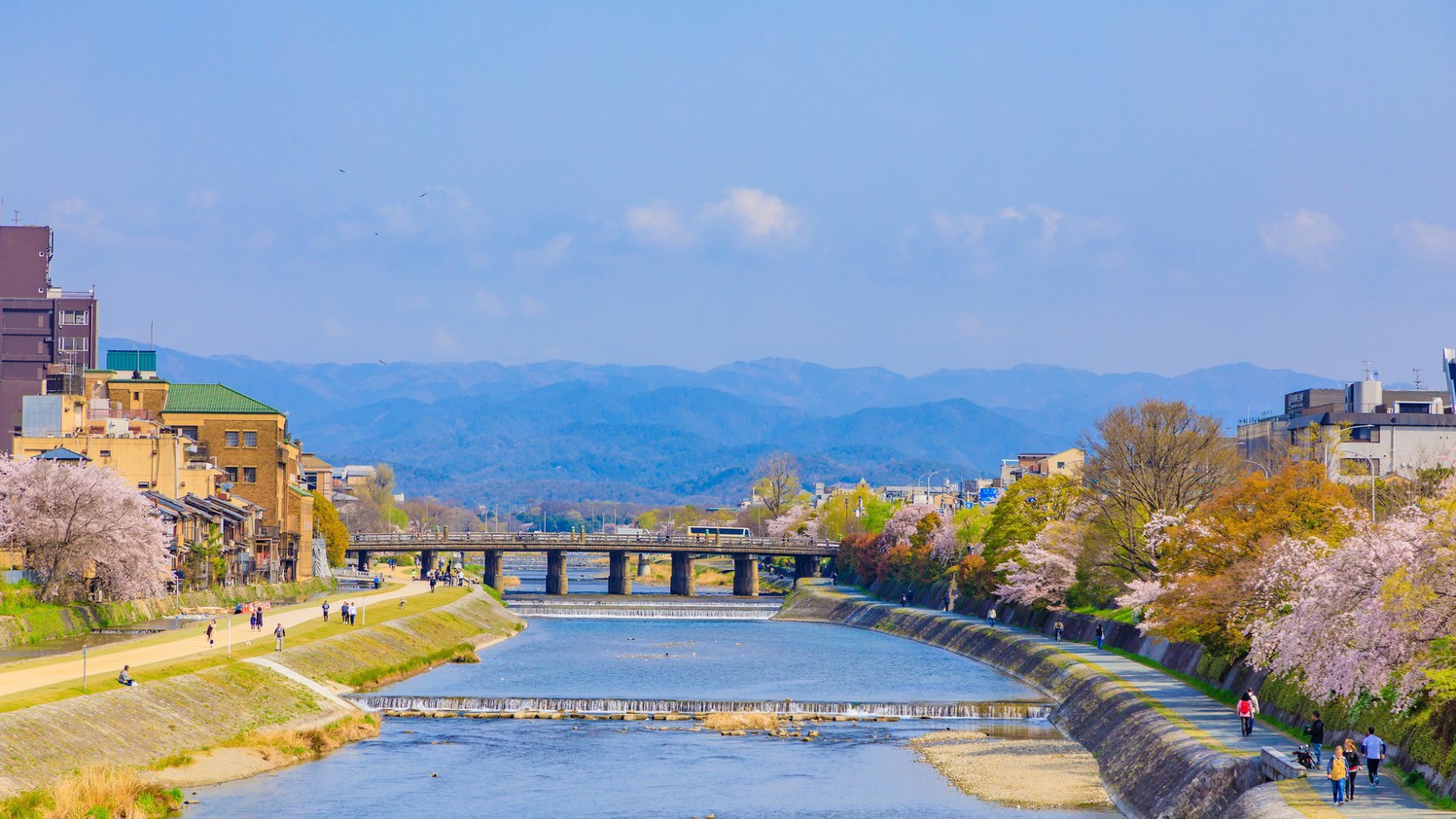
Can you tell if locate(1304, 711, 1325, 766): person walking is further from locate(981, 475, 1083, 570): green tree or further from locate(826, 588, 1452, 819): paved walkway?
locate(981, 475, 1083, 570): green tree

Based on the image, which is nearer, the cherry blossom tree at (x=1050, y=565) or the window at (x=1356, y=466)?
the cherry blossom tree at (x=1050, y=565)

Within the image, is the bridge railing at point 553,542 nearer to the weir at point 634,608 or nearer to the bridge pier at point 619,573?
the bridge pier at point 619,573

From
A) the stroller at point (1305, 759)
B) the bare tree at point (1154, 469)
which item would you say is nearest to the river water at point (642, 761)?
the stroller at point (1305, 759)

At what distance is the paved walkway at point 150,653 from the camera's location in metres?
61.5

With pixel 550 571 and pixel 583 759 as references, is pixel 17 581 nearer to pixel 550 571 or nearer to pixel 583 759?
pixel 583 759

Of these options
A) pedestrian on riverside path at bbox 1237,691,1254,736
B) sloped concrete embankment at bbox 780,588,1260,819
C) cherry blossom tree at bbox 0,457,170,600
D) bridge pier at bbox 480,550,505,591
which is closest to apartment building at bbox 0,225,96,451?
bridge pier at bbox 480,550,505,591

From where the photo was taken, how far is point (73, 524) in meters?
90.2

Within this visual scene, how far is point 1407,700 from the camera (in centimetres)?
4319

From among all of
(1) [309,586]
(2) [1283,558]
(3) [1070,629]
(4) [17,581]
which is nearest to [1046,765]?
(2) [1283,558]

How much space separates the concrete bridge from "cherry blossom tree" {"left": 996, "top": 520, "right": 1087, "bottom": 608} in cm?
7134

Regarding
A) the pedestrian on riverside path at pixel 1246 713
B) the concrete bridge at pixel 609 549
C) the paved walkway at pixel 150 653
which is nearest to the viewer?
the pedestrian on riverside path at pixel 1246 713

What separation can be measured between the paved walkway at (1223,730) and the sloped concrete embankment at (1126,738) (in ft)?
2.56

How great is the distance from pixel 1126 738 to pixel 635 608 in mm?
98650

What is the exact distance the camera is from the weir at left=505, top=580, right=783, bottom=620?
15338 cm
